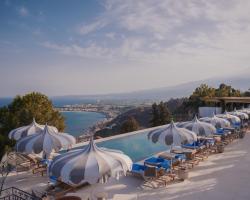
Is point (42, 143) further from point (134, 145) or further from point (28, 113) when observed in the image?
point (28, 113)

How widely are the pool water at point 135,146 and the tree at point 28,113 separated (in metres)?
5.74

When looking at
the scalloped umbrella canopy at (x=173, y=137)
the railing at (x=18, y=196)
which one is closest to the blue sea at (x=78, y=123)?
the scalloped umbrella canopy at (x=173, y=137)

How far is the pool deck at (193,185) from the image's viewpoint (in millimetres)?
8922

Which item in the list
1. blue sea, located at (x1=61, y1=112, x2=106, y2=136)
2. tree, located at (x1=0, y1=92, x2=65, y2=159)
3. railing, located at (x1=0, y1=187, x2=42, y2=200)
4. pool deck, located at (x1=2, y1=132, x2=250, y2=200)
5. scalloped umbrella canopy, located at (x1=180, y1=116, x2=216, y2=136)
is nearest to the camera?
railing, located at (x1=0, y1=187, x2=42, y2=200)

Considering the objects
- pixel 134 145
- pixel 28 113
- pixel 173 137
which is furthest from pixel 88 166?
pixel 28 113

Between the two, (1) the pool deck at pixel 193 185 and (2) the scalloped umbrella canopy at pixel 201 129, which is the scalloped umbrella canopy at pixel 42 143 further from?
(2) the scalloped umbrella canopy at pixel 201 129

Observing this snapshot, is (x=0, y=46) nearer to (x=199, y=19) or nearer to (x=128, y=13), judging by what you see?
(x=128, y=13)

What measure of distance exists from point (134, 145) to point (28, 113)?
799cm

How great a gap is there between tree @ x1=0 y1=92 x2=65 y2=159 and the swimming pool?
17.4ft

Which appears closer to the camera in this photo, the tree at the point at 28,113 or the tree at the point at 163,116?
the tree at the point at 28,113

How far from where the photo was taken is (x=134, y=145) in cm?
1712

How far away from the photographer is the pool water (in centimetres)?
1553

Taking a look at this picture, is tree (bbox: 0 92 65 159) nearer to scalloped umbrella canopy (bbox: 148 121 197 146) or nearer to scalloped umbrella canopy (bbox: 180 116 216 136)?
scalloped umbrella canopy (bbox: 148 121 197 146)

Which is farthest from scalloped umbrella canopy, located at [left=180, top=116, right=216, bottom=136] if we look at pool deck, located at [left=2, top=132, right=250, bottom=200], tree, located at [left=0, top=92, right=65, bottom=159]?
tree, located at [left=0, top=92, right=65, bottom=159]
